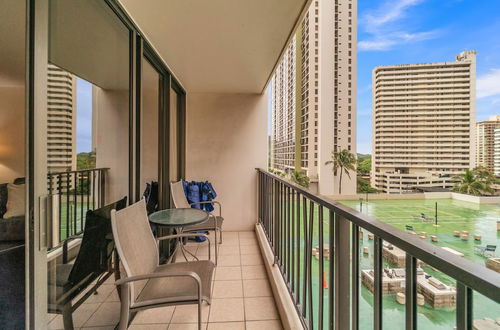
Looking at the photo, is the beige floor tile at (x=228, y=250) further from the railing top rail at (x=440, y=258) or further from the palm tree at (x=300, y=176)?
the palm tree at (x=300, y=176)

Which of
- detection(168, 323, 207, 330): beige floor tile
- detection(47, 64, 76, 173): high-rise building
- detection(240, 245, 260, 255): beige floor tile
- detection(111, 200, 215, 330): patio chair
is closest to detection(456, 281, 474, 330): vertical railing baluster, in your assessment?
detection(111, 200, 215, 330): patio chair

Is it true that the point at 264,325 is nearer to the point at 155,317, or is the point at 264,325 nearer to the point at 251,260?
the point at 155,317

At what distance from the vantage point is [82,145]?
1.36 metres

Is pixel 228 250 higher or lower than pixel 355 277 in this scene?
lower

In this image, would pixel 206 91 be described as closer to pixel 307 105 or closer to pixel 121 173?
pixel 121 173

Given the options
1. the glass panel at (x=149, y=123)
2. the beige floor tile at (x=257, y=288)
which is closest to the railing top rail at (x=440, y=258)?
the beige floor tile at (x=257, y=288)

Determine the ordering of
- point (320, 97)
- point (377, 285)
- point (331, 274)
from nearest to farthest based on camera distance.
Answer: point (377, 285)
point (331, 274)
point (320, 97)

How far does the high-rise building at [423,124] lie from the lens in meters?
7.88

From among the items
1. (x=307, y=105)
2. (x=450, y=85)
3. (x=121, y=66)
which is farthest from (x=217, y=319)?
(x=307, y=105)

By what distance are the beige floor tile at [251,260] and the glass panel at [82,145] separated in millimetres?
1602

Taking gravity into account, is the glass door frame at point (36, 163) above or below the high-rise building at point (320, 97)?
below

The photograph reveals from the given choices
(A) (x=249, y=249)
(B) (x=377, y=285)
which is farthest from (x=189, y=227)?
(B) (x=377, y=285)

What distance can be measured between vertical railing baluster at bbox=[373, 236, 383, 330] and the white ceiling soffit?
67.5 inches

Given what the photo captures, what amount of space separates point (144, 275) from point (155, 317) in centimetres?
100
